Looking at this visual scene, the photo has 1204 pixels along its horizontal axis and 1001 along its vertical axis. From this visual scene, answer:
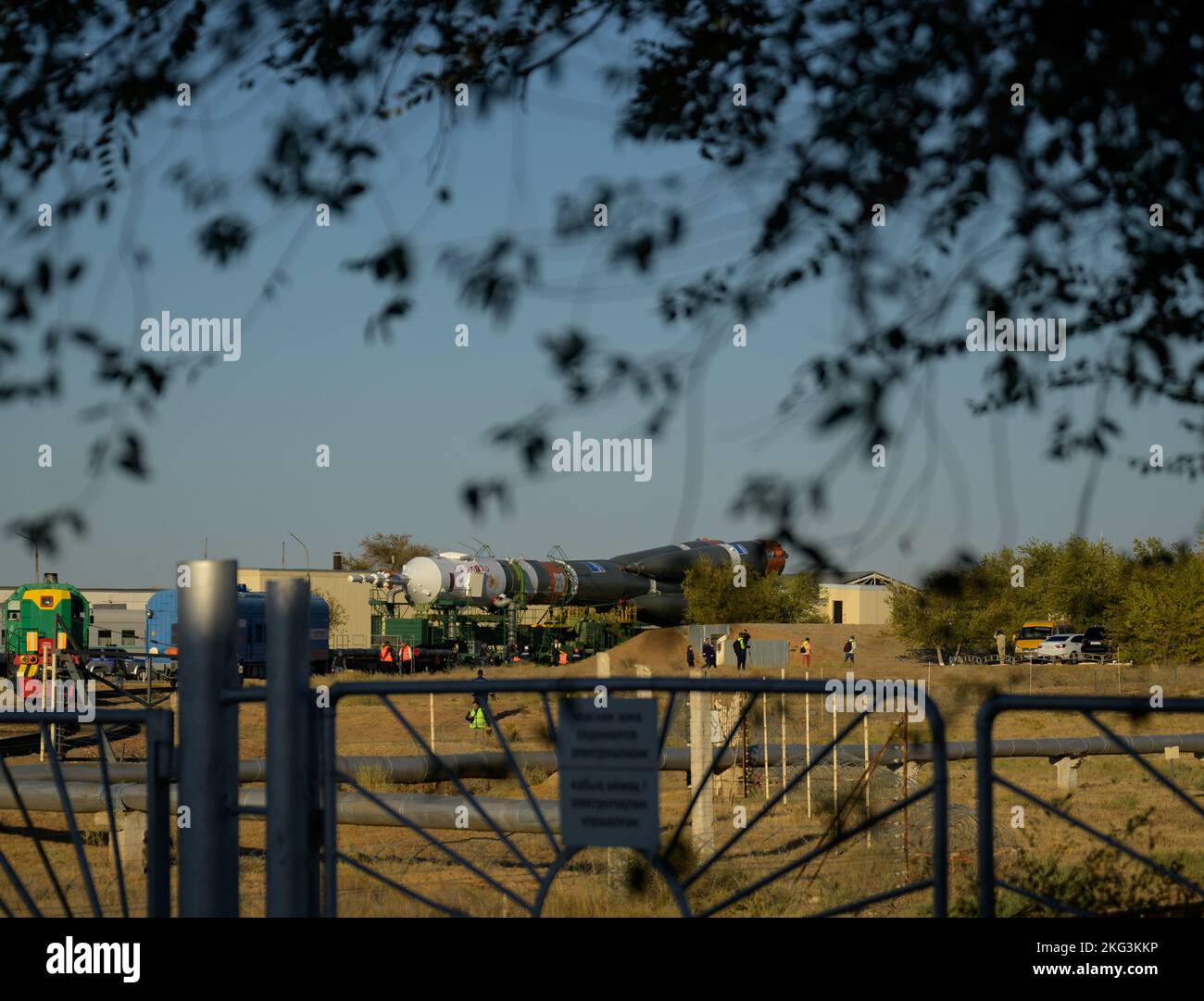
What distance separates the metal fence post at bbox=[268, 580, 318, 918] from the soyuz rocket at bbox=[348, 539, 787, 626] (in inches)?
1743

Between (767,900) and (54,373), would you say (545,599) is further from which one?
(54,373)

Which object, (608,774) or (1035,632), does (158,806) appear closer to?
(608,774)

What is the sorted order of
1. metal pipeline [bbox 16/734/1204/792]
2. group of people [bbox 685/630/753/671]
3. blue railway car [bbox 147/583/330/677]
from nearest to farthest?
metal pipeline [bbox 16/734/1204/792]
blue railway car [bbox 147/583/330/677]
group of people [bbox 685/630/753/671]

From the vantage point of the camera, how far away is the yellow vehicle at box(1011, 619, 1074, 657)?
61.5 m

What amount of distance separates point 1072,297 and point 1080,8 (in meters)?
1.20

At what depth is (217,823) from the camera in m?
4.66

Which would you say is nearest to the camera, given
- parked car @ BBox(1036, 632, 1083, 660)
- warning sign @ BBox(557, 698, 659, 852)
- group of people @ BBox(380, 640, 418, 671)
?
warning sign @ BBox(557, 698, 659, 852)

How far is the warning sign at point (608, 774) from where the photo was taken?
15.3 ft

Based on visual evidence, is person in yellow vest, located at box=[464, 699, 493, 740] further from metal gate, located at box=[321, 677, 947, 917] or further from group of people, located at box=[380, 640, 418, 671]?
group of people, located at box=[380, 640, 418, 671]

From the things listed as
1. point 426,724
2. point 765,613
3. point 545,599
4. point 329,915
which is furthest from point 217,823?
point 765,613

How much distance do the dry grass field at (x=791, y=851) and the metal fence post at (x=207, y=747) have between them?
89cm

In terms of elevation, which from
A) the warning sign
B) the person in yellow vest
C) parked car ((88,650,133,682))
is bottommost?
the warning sign

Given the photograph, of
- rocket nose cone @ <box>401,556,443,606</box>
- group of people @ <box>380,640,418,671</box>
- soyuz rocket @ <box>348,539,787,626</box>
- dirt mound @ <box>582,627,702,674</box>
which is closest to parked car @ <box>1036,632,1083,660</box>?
soyuz rocket @ <box>348,539,787,626</box>

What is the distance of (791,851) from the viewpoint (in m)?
15.6
